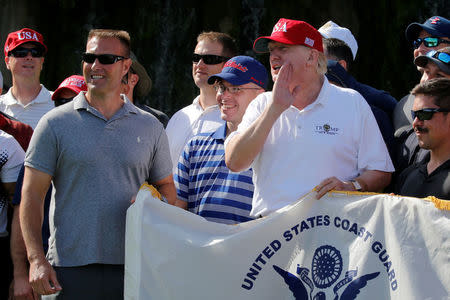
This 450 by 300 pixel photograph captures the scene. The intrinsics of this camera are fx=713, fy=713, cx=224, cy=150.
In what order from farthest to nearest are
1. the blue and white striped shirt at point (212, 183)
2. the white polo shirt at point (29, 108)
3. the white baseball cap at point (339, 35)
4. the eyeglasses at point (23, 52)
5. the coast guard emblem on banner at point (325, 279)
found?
the eyeglasses at point (23, 52)
the white polo shirt at point (29, 108)
the white baseball cap at point (339, 35)
the blue and white striped shirt at point (212, 183)
the coast guard emblem on banner at point (325, 279)

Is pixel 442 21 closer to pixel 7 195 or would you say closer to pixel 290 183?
pixel 290 183

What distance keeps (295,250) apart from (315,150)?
1.59ft

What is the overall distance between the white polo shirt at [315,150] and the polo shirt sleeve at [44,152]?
915 mm

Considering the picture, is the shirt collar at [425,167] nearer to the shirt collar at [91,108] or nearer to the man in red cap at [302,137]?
the man in red cap at [302,137]

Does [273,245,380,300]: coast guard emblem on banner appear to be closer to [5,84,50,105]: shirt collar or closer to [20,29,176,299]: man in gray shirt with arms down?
[20,29,176,299]: man in gray shirt with arms down

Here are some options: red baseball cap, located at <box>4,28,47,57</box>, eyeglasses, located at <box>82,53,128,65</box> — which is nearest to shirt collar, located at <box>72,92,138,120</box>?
eyeglasses, located at <box>82,53,128,65</box>

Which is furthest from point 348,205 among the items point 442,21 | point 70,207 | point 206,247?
point 442,21

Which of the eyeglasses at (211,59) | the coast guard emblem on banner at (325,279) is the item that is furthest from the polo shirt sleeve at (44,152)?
the eyeglasses at (211,59)

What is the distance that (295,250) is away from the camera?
3.37m

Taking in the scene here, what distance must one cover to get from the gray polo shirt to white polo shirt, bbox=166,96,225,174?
131 cm

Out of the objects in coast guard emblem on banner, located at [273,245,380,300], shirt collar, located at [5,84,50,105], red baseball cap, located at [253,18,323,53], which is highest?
red baseball cap, located at [253,18,323,53]

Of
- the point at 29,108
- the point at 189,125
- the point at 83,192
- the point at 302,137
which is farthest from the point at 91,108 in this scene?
the point at 29,108

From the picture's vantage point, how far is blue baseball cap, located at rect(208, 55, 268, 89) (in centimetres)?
427

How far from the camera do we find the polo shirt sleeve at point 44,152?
3.38 m
